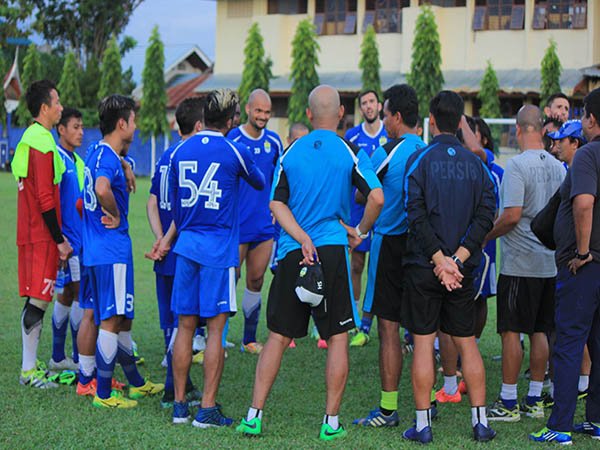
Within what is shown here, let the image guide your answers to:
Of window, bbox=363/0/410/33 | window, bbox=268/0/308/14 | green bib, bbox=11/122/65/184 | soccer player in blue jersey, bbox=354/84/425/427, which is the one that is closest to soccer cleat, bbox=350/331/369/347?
soccer player in blue jersey, bbox=354/84/425/427

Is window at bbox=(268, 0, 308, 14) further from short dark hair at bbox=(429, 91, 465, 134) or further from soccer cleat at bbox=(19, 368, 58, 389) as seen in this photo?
short dark hair at bbox=(429, 91, 465, 134)

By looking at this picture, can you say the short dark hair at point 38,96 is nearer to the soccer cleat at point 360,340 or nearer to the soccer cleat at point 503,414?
the soccer cleat at point 360,340

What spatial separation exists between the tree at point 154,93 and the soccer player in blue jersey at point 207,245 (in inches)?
1449

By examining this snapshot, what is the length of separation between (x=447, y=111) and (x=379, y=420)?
86.9 inches

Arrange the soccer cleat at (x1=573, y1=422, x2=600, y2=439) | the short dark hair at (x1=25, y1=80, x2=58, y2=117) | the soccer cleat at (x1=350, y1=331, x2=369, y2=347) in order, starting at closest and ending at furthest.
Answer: the soccer cleat at (x1=573, y1=422, x2=600, y2=439) < the short dark hair at (x1=25, y1=80, x2=58, y2=117) < the soccer cleat at (x1=350, y1=331, x2=369, y2=347)

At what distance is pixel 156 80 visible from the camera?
Answer: 139 ft

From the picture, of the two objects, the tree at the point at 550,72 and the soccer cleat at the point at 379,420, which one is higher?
the tree at the point at 550,72

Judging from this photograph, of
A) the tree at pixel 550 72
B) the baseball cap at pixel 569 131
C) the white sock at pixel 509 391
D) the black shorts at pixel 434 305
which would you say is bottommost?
the white sock at pixel 509 391

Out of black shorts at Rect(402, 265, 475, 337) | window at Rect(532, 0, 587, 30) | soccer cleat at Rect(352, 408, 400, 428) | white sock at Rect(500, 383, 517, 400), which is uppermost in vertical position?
window at Rect(532, 0, 587, 30)

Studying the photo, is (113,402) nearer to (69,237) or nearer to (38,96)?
(69,237)

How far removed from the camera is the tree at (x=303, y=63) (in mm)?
35438

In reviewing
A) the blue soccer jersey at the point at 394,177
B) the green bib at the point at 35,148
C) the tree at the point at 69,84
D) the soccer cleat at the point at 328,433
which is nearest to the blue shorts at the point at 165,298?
the green bib at the point at 35,148

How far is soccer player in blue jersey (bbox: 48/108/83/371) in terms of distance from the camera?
297 inches

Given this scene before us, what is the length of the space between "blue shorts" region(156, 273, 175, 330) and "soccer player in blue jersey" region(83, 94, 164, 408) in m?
0.54
